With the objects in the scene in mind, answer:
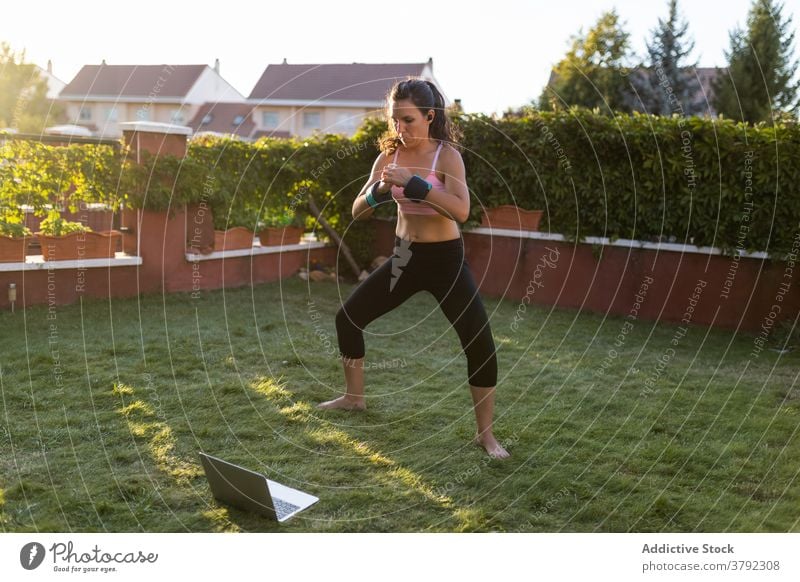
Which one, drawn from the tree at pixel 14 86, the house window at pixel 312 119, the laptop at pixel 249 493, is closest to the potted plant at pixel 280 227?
the laptop at pixel 249 493

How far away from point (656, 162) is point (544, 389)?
384 cm

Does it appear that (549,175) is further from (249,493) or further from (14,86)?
(14,86)

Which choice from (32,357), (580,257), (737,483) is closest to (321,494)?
(737,483)

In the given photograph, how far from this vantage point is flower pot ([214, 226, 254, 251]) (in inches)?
367

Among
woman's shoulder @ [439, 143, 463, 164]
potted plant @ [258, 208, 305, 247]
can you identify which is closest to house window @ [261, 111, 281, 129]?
potted plant @ [258, 208, 305, 247]

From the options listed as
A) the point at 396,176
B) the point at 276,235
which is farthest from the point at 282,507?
the point at 276,235

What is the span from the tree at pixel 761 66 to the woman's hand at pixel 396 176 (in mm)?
8221

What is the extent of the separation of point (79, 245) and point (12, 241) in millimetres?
666

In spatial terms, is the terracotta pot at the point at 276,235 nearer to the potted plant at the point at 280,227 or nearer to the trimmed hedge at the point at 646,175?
the potted plant at the point at 280,227

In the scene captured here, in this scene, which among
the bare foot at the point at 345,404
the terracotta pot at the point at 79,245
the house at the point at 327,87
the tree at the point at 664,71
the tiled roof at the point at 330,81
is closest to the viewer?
the bare foot at the point at 345,404

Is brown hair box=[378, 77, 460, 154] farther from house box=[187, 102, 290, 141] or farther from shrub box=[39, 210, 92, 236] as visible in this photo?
house box=[187, 102, 290, 141]

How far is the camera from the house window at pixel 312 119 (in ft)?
123

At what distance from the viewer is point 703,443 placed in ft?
15.6
